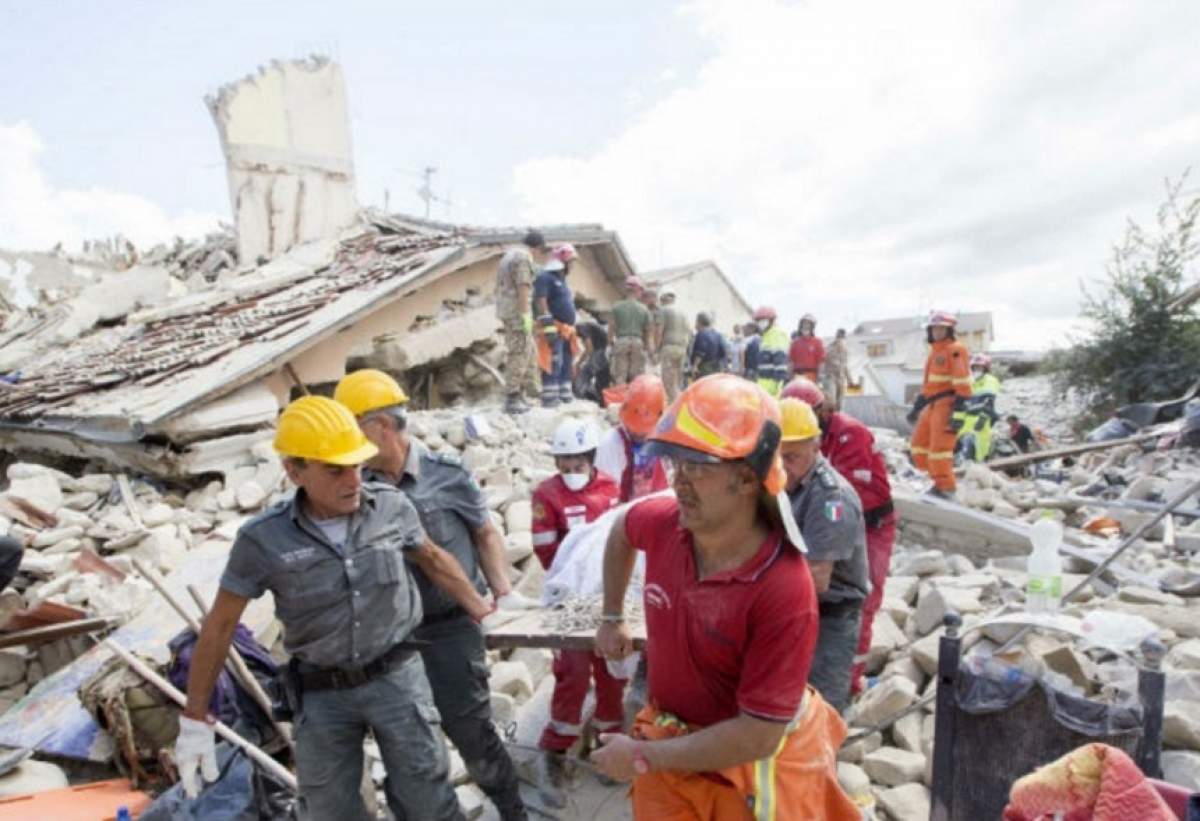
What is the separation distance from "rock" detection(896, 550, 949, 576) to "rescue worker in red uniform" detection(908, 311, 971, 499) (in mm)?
1606

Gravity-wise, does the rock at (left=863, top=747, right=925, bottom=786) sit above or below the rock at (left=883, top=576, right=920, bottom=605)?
below

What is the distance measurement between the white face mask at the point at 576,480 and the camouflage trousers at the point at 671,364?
7174mm

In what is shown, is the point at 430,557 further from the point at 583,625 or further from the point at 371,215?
the point at 371,215

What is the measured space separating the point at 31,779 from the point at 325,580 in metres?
2.52

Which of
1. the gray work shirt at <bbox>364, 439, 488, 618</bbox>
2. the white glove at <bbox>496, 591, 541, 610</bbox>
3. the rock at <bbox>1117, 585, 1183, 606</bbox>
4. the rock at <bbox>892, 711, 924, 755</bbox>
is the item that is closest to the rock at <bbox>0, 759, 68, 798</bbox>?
the gray work shirt at <bbox>364, 439, 488, 618</bbox>

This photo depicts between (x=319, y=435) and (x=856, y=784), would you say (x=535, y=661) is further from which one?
(x=319, y=435)

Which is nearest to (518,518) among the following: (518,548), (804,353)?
(518,548)

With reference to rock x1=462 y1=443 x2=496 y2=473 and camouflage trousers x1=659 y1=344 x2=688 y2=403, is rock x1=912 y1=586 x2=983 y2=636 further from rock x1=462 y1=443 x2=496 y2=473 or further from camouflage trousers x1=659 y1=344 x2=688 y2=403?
camouflage trousers x1=659 y1=344 x2=688 y2=403

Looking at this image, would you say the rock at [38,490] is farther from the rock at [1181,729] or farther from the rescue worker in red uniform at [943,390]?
the rescue worker in red uniform at [943,390]

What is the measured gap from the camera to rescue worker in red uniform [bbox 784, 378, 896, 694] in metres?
3.94

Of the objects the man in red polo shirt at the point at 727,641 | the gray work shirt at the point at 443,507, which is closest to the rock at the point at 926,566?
the gray work shirt at the point at 443,507

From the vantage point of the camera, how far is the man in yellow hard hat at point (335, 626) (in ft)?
7.96

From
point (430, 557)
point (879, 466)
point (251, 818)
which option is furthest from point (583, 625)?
point (879, 466)

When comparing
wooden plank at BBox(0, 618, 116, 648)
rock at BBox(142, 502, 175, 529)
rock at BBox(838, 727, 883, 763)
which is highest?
rock at BBox(142, 502, 175, 529)
